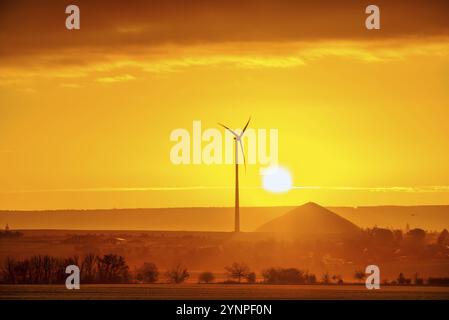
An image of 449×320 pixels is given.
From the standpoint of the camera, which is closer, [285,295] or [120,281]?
[285,295]

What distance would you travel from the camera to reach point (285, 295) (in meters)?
142

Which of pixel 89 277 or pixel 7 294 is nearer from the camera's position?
pixel 7 294
